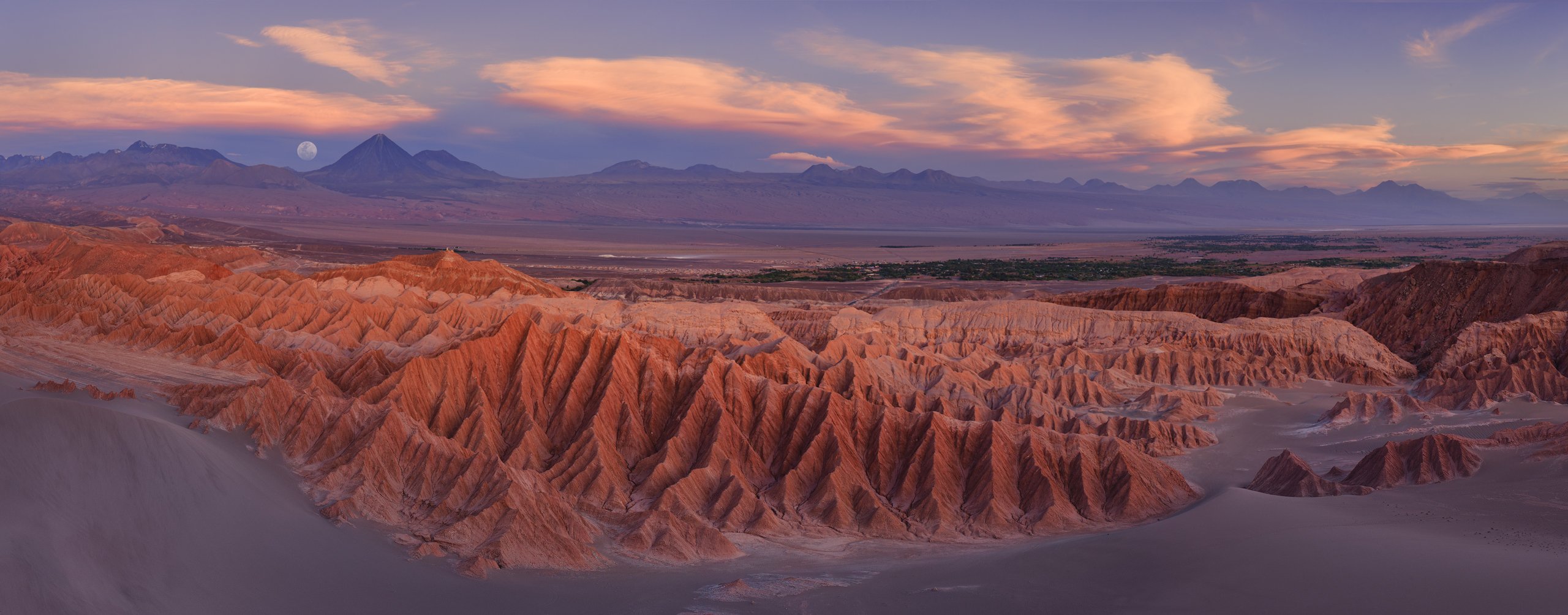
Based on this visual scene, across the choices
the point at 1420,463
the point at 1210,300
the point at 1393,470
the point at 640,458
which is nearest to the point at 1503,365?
the point at 1420,463

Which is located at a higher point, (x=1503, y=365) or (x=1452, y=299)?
(x=1452, y=299)

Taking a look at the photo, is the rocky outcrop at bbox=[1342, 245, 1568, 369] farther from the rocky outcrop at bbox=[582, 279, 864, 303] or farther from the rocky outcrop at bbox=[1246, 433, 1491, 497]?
the rocky outcrop at bbox=[582, 279, 864, 303]

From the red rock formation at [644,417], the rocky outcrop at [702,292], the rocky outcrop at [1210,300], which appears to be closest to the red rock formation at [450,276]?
the rocky outcrop at [702,292]

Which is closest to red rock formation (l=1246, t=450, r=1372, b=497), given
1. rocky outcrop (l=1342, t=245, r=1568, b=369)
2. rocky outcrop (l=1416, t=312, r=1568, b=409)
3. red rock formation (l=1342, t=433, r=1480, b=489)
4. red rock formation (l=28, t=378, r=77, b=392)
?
red rock formation (l=1342, t=433, r=1480, b=489)

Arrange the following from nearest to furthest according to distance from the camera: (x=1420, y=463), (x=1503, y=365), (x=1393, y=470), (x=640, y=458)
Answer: (x=1420, y=463), (x=1393, y=470), (x=640, y=458), (x=1503, y=365)

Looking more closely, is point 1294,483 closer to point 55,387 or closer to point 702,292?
point 55,387

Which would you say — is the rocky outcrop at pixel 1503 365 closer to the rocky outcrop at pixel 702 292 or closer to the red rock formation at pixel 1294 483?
the red rock formation at pixel 1294 483

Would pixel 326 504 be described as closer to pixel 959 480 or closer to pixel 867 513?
pixel 867 513
